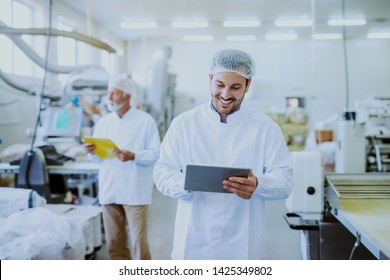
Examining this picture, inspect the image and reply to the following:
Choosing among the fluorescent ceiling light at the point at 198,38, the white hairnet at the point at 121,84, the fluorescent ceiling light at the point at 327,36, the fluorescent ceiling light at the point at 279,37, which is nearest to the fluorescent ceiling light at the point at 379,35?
the fluorescent ceiling light at the point at 327,36

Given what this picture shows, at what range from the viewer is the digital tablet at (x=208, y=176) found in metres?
0.97

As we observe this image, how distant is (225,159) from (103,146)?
83 centimetres

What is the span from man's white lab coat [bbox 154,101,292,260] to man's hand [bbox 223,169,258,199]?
0.14 meters

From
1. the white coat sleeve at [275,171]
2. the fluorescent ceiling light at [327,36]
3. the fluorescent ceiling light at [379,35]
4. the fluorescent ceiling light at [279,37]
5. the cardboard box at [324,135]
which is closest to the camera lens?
the white coat sleeve at [275,171]

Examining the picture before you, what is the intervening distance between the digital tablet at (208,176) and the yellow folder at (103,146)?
31.7 inches

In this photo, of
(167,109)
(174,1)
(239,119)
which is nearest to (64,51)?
(174,1)

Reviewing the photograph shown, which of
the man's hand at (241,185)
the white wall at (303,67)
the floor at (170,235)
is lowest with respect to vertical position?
the floor at (170,235)

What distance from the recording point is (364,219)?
4.19 feet

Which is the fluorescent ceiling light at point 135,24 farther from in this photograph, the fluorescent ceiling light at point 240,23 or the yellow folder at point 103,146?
the yellow folder at point 103,146

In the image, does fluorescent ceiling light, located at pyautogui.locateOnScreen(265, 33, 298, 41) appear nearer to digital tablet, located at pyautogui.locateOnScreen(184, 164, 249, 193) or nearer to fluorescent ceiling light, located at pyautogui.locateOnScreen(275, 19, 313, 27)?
fluorescent ceiling light, located at pyautogui.locateOnScreen(275, 19, 313, 27)

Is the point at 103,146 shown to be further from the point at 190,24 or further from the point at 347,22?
the point at 347,22
